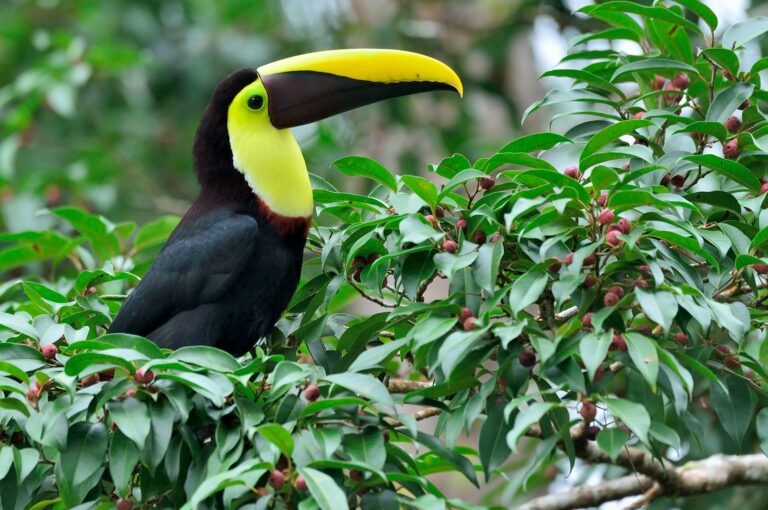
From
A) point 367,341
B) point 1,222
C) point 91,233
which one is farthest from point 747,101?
point 1,222

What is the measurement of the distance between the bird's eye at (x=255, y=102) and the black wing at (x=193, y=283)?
1.23 feet

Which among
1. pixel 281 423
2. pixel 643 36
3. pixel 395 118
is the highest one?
pixel 643 36

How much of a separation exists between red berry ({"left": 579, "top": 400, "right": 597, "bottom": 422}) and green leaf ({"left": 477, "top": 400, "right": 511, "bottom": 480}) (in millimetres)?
162

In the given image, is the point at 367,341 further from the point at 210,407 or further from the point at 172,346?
the point at 172,346

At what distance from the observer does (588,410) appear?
2.24 m

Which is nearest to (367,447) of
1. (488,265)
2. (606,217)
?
(488,265)

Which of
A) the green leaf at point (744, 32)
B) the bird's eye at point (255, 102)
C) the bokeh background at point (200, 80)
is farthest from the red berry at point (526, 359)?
the bokeh background at point (200, 80)

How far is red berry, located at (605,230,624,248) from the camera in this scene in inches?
90.6

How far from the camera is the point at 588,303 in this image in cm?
236

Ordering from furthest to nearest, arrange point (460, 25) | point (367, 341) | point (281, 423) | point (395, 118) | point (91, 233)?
point (460, 25), point (395, 118), point (91, 233), point (367, 341), point (281, 423)

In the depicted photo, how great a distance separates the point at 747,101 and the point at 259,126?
4.87 feet

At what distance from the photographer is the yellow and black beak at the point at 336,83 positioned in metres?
3.51

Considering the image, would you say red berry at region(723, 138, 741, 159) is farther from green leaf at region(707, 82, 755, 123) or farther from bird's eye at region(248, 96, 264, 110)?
bird's eye at region(248, 96, 264, 110)

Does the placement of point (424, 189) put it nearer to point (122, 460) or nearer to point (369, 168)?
point (369, 168)
